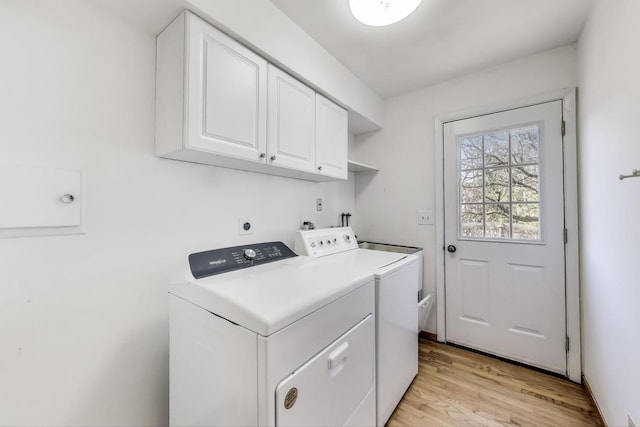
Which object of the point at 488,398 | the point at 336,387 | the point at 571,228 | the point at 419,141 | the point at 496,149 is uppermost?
the point at 419,141

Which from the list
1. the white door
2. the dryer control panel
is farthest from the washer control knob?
the white door

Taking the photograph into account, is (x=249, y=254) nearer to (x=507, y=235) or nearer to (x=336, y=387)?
(x=336, y=387)

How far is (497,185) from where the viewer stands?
2.03 meters

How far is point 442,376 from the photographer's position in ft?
5.98

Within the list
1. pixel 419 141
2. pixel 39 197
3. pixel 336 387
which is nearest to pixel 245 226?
pixel 39 197

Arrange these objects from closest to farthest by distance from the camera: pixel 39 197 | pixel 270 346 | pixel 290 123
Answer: pixel 270 346
pixel 39 197
pixel 290 123

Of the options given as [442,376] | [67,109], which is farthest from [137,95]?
[442,376]

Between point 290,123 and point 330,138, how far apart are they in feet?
1.41

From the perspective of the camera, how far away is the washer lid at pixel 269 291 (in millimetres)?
774

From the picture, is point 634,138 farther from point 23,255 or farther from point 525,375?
point 23,255

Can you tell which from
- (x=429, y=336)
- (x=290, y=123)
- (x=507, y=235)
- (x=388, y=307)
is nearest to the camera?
(x=388, y=307)

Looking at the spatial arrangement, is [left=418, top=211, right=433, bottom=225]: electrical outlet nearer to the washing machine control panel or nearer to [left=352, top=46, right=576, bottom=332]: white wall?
[left=352, top=46, right=576, bottom=332]: white wall

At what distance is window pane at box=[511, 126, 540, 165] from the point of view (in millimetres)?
1897

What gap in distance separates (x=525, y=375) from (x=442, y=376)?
0.60 meters
